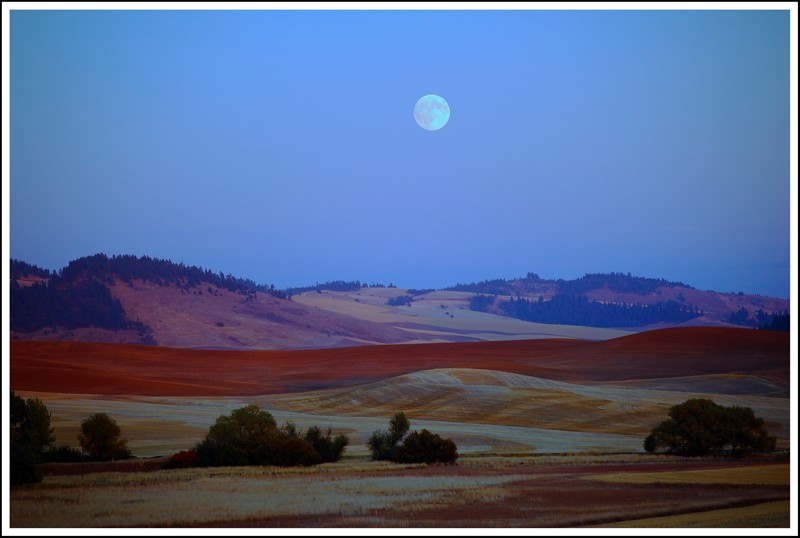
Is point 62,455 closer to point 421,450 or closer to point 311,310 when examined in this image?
point 421,450

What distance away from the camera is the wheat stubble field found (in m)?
19.5

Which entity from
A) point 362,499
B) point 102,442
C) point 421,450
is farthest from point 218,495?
point 102,442

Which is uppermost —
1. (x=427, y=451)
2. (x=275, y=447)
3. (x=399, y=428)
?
(x=399, y=428)

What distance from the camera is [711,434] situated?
109ft

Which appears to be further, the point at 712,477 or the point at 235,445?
the point at 235,445

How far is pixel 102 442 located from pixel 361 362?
152 feet

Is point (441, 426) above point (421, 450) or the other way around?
above

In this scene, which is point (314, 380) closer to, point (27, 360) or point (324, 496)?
point (27, 360)

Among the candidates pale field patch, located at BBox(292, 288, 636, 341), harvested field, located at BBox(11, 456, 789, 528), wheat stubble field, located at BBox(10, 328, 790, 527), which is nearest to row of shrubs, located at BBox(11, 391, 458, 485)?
wheat stubble field, located at BBox(10, 328, 790, 527)

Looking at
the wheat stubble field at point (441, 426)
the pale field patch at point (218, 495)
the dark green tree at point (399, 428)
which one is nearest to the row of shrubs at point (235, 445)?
the dark green tree at point (399, 428)

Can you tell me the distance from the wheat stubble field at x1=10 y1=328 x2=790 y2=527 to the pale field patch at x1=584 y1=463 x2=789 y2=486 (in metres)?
0.11

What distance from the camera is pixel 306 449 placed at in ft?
94.9

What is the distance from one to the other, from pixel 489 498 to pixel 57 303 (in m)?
64.3

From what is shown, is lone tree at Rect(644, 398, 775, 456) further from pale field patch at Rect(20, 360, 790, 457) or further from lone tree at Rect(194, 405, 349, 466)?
lone tree at Rect(194, 405, 349, 466)
